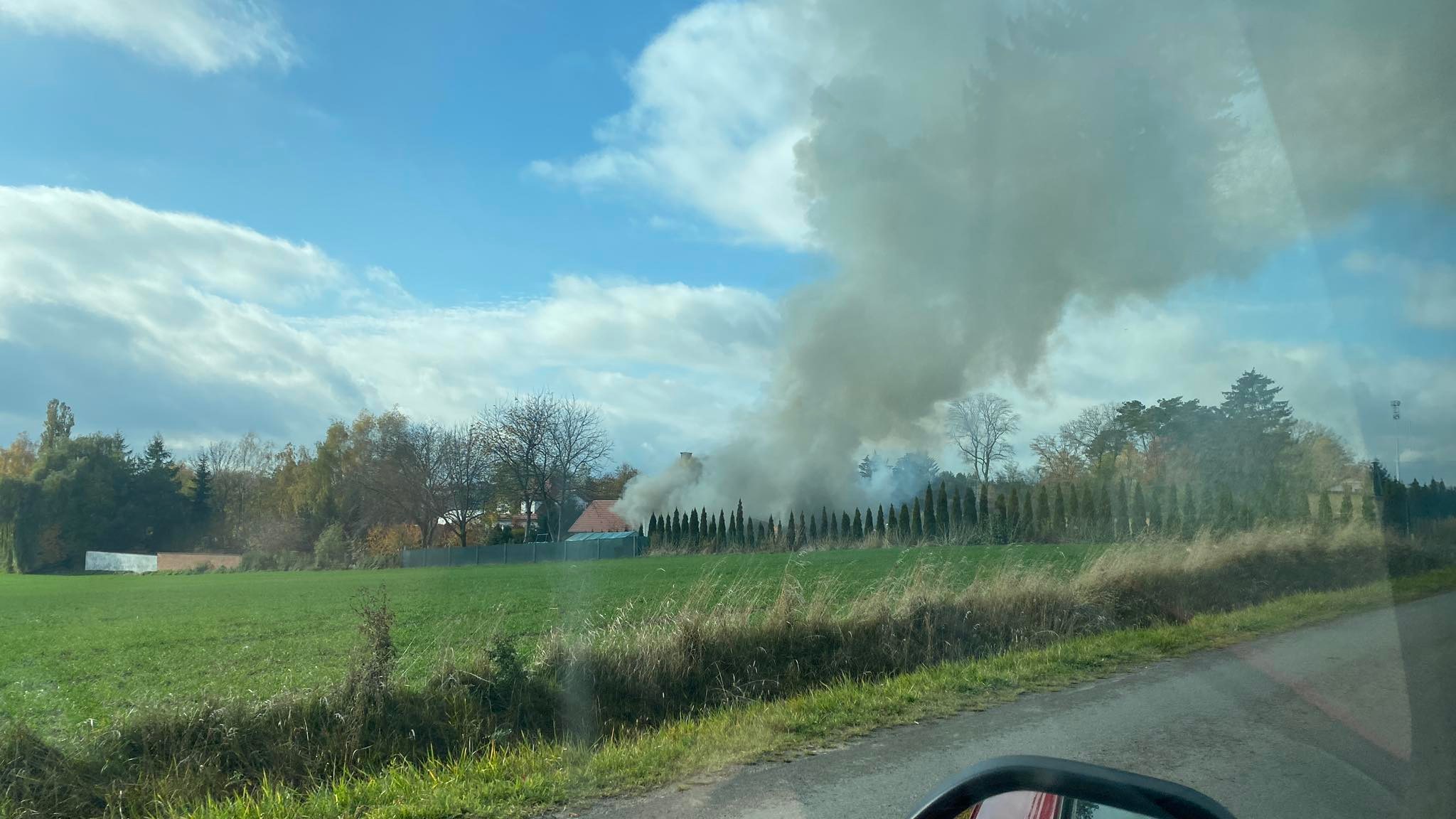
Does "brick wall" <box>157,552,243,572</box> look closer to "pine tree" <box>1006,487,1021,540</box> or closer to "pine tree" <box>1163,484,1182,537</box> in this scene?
"pine tree" <box>1006,487,1021,540</box>

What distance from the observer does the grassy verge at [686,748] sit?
530cm

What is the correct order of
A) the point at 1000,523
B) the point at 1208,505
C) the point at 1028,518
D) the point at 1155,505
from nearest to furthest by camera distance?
the point at 1208,505
the point at 1155,505
the point at 1028,518
the point at 1000,523

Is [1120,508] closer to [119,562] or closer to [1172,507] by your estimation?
[1172,507]

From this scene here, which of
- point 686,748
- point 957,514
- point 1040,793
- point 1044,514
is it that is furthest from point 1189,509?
point 1040,793

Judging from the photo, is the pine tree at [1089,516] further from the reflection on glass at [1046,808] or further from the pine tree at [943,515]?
the reflection on glass at [1046,808]

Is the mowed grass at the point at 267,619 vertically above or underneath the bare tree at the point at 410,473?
underneath

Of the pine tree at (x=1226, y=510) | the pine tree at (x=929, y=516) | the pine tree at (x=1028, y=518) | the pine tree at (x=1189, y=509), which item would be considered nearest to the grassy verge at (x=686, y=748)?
the pine tree at (x=1226, y=510)

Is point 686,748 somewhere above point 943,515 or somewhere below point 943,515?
below

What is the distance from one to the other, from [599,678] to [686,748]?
2.56 metres

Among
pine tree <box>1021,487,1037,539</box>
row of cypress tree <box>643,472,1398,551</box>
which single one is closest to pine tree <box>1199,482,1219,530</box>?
row of cypress tree <box>643,472,1398,551</box>

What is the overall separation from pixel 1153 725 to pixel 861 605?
172 inches

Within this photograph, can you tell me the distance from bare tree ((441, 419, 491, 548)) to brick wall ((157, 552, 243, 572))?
12.9 m

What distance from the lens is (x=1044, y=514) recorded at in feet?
137

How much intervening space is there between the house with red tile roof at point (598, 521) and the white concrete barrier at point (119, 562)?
38736mm
